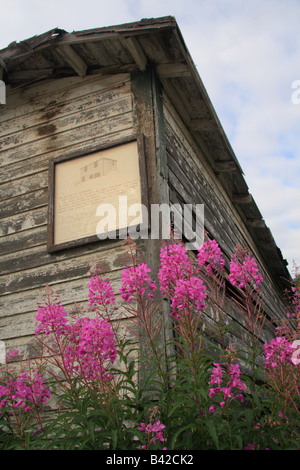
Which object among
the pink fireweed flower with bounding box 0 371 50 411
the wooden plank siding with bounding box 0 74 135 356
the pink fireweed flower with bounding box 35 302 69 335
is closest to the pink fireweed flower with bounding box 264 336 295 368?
the pink fireweed flower with bounding box 35 302 69 335

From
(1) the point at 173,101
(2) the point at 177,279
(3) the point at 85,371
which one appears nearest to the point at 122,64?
(1) the point at 173,101

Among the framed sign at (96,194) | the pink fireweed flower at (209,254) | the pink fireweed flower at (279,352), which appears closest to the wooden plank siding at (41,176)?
the framed sign at (96,194)

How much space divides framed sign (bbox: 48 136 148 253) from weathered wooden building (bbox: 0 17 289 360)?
2 cm

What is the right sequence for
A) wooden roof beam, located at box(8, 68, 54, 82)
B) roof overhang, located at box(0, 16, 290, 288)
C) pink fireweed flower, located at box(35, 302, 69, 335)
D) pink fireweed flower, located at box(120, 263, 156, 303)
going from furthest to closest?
wooden roof beam, located at box(8, 68, 54, 82)
roof overhang, located at box(0, 16, 290, 288)
pink fireweed flower, located at box(35, 302, 69, 335)
pink fireweed flower, located at box(120, 263, 156, 303)

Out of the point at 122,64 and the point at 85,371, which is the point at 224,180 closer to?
the point at 122,64

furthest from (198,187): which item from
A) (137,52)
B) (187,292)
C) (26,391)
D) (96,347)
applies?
(26,391)

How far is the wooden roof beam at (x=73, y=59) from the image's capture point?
15.1 ft

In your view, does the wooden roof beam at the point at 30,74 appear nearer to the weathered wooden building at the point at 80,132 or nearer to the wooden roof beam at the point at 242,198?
the weathered wooden building at the point at 80,132

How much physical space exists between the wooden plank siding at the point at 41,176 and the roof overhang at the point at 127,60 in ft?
0.53

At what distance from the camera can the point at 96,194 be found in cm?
423

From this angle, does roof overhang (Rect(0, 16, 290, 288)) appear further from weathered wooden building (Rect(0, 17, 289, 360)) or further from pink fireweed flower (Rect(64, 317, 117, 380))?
pink fireweed flower (Rect(64, 317, 117, 380))

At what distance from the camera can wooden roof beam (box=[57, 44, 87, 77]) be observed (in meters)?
4.59

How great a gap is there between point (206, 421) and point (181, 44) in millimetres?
3595

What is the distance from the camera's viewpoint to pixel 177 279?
7.66 feet
